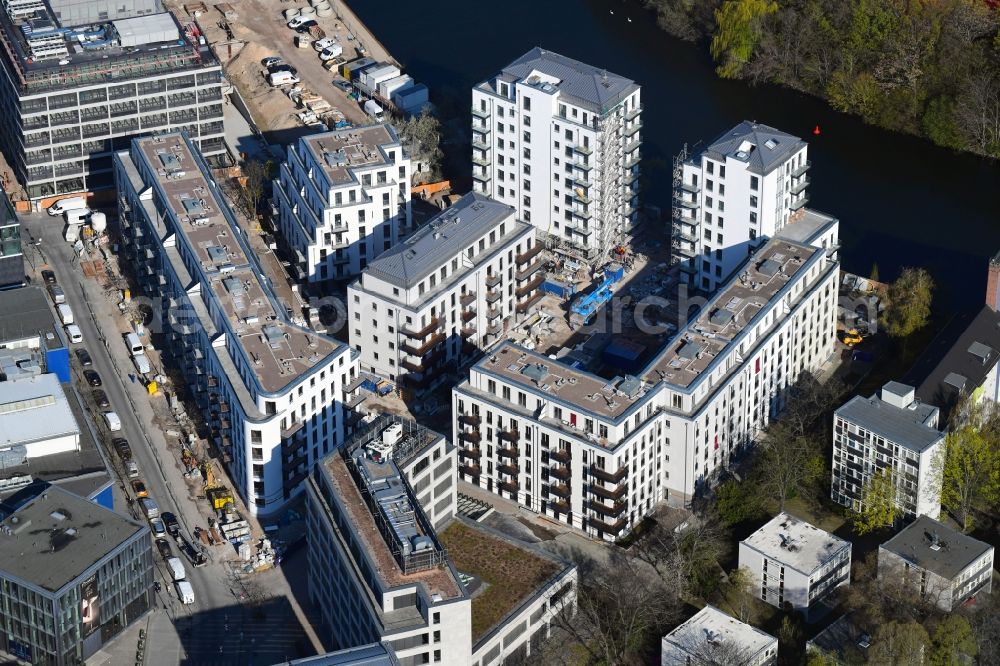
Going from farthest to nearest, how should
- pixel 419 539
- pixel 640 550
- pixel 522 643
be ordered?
pixel 640 550
pixel 522 643
pixel 419 539

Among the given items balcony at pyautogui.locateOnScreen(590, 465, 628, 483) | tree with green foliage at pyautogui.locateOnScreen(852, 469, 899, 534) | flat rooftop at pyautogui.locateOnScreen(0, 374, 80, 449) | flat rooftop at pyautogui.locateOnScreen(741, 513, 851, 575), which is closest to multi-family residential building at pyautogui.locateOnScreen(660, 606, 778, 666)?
flat rooftop at pyautogui.locateOnScreen(741, 513, 851, 575)

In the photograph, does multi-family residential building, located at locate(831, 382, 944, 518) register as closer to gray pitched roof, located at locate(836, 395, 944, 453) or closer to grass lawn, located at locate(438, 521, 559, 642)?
gray pitched roof, located at locate(836, 395, 944, 453)

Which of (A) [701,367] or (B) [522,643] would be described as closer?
(B) [522,643]

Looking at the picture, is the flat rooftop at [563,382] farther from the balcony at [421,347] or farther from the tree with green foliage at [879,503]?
the tree with green foliage at [879,503]

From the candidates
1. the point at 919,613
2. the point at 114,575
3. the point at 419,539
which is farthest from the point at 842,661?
the point at 114,575

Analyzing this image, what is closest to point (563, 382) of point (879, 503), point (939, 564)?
point (879, 503)

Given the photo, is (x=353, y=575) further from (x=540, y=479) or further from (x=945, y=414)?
(x=945, y=414)

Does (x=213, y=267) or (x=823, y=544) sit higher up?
(x=213, y=267)
